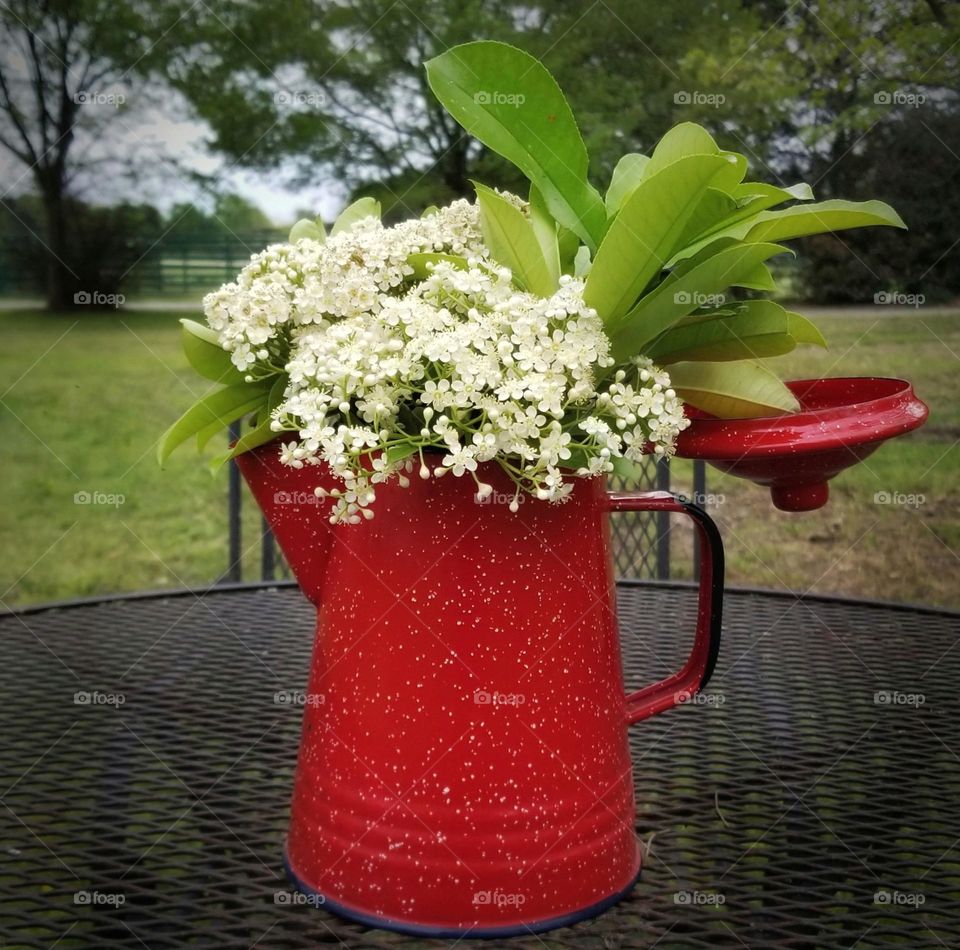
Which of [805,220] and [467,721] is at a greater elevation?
[805,220]

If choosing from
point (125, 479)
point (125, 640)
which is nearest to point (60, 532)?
point (125, 479)

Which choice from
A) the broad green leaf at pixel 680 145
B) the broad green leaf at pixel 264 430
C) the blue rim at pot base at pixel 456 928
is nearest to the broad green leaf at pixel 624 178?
the broad green leaf at pixel 680 145

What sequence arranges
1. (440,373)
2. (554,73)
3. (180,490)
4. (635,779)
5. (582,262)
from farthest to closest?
(180,490)
(554,73)
(635,779)
(582,262)
(440,373)

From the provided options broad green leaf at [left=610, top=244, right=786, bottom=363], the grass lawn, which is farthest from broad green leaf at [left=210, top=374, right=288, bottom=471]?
the grass lawn

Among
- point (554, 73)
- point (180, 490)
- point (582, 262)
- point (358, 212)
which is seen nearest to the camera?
point (582, 262)

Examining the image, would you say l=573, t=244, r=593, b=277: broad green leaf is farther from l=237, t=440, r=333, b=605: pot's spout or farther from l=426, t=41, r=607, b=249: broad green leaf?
l=237, t=440, r=333, b=605: pot's spout

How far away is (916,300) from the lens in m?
3.40

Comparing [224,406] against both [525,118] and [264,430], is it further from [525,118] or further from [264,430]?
[525,118]

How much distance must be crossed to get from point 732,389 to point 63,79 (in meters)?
3.77

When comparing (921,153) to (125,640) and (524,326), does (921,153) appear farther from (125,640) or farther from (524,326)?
(524,326)

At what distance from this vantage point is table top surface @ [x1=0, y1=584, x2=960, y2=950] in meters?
0.69

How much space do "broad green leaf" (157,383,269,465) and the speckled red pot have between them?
128 millimetres

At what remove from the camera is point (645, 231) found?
610mm

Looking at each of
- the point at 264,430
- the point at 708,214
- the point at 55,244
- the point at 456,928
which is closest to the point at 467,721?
the point at 456,928
